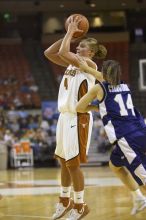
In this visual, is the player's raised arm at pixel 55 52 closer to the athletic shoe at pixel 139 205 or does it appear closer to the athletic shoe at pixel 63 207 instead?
the athletic shoe at pixel 63 207

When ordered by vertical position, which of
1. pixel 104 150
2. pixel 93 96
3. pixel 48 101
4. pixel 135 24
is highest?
pixel 135 24

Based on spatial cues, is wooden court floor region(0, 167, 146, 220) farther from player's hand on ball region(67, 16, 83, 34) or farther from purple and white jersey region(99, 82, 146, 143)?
player's hand on ball region(67, 16, 83, 34)

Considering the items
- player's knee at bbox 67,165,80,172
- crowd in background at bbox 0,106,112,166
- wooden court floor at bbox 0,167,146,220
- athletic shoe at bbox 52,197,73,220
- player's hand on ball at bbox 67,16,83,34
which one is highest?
player's hand on ball at bbox 67,16,83,34

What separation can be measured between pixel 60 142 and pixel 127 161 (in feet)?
2.48

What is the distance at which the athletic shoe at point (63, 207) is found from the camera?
5227mm

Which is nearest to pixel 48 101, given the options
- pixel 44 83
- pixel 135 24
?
pixel 44 83

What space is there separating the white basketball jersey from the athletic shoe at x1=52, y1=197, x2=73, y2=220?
35.2 inches

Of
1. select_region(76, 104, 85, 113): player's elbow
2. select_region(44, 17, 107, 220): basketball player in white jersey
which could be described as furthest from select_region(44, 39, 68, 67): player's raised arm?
select_region(76, 104, 85, 113): player's elbow

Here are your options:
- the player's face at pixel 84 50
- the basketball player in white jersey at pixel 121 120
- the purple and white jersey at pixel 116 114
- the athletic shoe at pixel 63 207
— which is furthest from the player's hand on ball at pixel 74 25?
the athletic shoe at pixel 63 207

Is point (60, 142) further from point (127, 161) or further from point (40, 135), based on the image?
point (40, 135)

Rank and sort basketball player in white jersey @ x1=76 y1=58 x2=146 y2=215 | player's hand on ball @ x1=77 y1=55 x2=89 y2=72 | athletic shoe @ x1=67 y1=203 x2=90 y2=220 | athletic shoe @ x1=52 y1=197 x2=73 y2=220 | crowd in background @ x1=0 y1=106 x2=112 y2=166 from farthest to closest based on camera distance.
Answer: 1. crowd in background @ x1=0 y1=106 x2=112 y2=166
2. athletic shoe @ x1=52 y1=197 x2=73 y2=220
3. player's hand on ball @ x1=77 y1=55 x2=89 y2=72
4. athletic shoe @ x1=67 y1=203 x2=90 y2=220
5. basketball player in white jersey @ x1=76 y1=58 x2=146 y2=215

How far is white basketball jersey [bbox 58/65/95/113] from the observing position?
5.10m

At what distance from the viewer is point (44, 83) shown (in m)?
22.3

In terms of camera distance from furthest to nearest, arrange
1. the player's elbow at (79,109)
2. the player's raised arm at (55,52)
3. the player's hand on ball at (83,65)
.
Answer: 1. the player's raised arm at (55,52)
2. the player's hand on ball at (83,65)
3. the player's elbow at (79,109)
